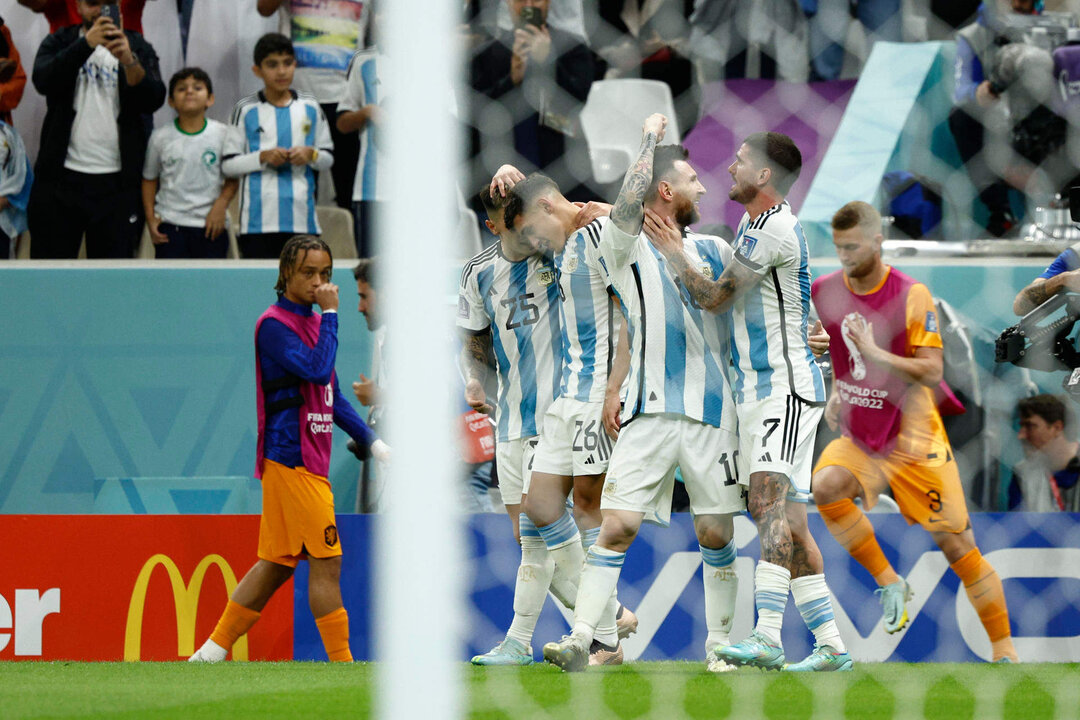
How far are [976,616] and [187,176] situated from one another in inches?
169

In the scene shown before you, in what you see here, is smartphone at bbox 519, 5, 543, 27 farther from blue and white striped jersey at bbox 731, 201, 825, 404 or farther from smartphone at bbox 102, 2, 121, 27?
smartphone at bbox 102, 2, 121, 27

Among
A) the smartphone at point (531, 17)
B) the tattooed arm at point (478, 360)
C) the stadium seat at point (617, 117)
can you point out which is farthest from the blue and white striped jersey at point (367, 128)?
the tattooed arm at point (478, 360)

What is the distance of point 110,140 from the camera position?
6836mm

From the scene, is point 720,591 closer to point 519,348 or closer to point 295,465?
point 519,348

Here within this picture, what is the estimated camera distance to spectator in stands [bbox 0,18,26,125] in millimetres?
6934

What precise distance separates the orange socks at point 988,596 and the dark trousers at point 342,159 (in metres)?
3.50

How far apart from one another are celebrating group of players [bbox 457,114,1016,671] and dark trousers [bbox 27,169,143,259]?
2.79m

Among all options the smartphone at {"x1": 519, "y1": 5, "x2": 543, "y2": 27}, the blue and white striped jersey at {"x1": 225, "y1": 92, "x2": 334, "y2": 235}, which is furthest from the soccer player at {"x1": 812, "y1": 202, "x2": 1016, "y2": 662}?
A: the blue and white striped jersey at {"x1": 225, "y1": 92, "x2": 334, "y2": 235}

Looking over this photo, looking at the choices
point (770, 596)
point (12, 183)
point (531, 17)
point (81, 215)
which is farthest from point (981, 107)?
point (12, 183)

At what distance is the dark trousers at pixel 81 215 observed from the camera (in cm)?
684

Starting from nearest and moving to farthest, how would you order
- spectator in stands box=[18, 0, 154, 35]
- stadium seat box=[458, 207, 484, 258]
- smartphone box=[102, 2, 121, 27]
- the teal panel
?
stadium seat box=[458, 207, 484, 258] → the teal panel → smartphone box=[102, 2, 121, 27] → spectator in stands box=[18, 0, 154, 35]

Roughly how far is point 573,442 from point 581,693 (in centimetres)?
104

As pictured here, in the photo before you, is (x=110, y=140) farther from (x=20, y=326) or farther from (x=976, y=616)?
(x=976, y=616)

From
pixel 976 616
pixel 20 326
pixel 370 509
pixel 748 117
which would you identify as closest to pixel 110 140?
pixel 20 326
